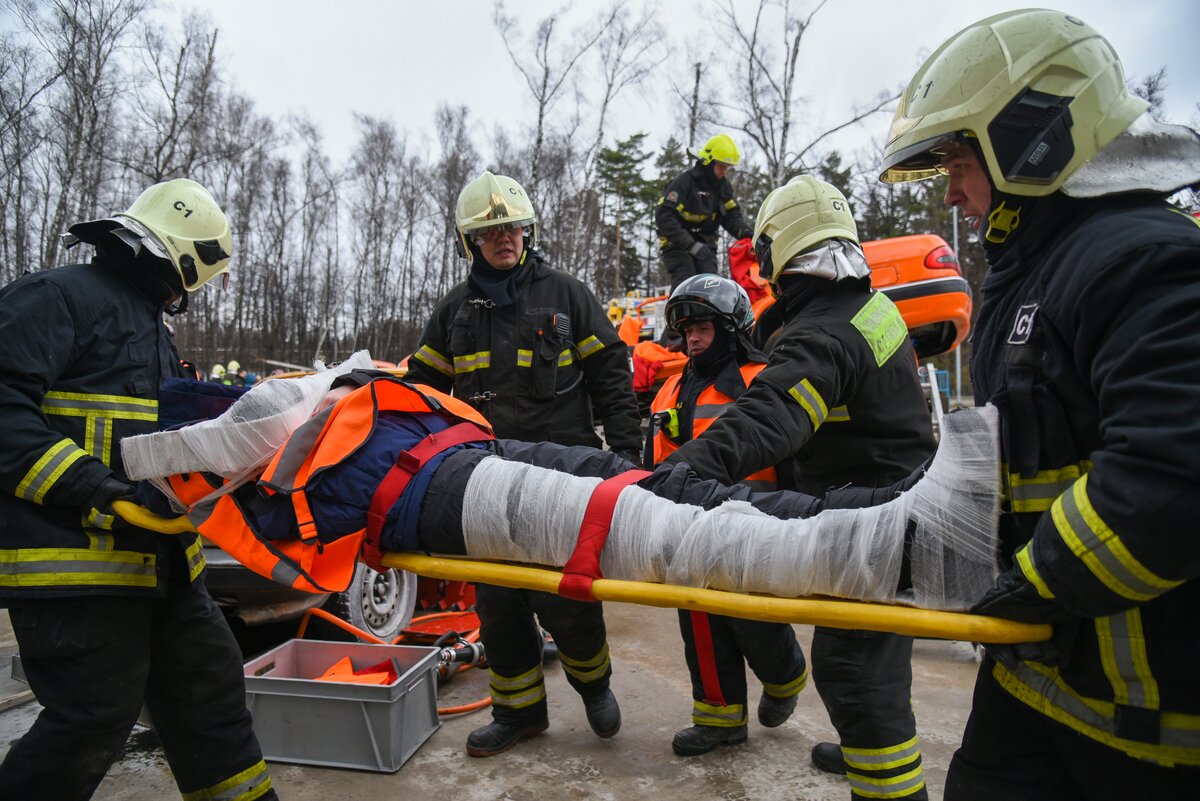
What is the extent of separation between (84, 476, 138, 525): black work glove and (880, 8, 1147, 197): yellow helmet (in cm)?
236

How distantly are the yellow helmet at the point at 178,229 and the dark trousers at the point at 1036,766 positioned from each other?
2749mm

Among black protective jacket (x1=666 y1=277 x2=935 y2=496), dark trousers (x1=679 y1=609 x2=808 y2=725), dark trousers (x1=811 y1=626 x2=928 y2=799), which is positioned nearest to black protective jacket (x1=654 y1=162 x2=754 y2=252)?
black protective jacket (x1=666 y1=277 x2=935 y2=496)

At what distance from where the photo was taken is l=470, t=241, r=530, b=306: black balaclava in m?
3.55

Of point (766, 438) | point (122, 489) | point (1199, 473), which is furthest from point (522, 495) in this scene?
point (1199, 473)

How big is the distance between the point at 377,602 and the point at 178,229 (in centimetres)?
254

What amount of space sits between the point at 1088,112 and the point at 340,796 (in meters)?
3.18

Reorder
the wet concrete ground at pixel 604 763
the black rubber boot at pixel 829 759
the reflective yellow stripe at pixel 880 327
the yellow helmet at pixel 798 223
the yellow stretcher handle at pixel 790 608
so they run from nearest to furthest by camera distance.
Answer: the yellow stretcher handle at pixel 790 608
the reflective yellow stripe at pixel 880 327
the yellow helmet at pixel 798 223
the wet concrete ground at pixel 604 763
the black rubber boot at pixel 829 759

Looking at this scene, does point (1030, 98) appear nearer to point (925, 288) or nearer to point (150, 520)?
point (150, 520)

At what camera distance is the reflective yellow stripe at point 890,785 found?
7.72 ft

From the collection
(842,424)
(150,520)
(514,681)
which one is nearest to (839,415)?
(842,424)

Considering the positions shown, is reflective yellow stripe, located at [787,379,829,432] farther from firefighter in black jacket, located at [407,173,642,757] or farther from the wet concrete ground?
the wet concrete ground

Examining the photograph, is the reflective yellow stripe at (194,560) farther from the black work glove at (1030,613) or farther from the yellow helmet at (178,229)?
the black work glove at (1030,613)

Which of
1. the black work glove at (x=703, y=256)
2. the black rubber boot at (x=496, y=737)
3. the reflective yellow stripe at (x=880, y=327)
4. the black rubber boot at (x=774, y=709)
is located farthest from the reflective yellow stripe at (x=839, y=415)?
the black work glove at (x=703, y=256)

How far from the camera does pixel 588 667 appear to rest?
3.29 meters
